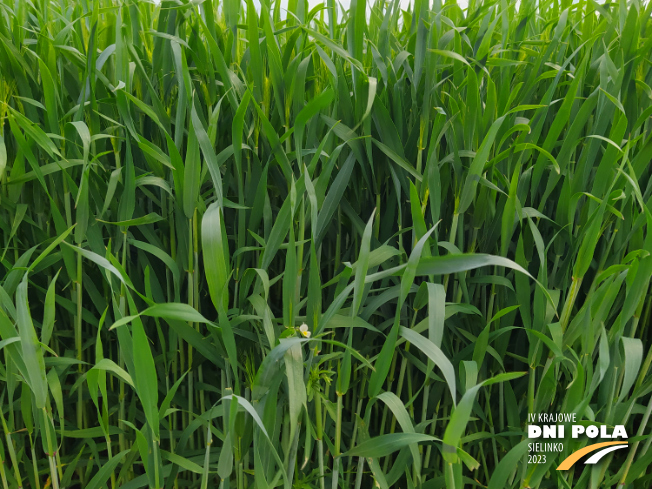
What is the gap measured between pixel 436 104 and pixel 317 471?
56cm

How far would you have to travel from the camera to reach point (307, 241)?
73 centimetres

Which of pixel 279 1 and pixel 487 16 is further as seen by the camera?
pixel 279 1

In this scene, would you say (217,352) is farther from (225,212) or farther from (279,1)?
(279,1)

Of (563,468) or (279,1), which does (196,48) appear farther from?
(563,468)

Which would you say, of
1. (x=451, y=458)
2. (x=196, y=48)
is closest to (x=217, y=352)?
(x=451, y=458)

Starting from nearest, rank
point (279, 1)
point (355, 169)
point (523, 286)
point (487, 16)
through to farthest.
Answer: point (523, 286) < point (355, 169) < point (487, 16) < point (279, 1)

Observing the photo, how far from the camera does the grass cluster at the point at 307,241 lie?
26.1 inches

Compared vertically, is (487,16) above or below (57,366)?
above

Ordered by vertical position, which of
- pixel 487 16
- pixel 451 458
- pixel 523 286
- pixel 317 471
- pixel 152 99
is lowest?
pixel 317 471

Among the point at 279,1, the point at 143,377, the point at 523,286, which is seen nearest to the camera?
the point at 143,377

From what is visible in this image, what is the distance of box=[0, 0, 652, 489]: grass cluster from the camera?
2.17 feet

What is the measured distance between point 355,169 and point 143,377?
43 centimetres

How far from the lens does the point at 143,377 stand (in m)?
0.60

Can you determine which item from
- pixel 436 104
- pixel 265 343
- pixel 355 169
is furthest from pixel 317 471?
pixel 436 104
